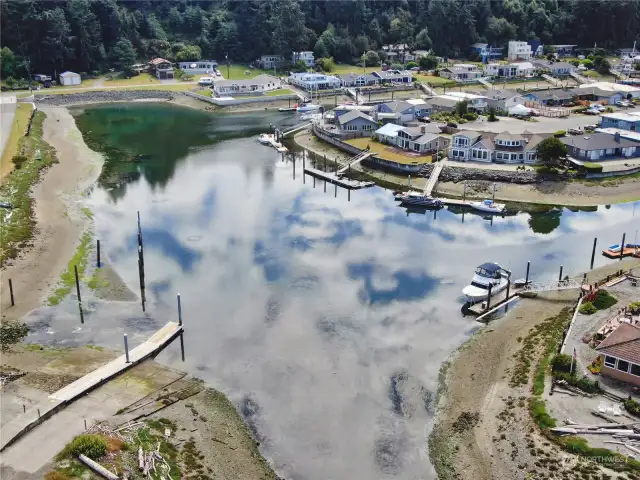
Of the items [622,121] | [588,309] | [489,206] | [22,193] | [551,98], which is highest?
[551,98]

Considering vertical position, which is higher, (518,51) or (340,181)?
(518,51)

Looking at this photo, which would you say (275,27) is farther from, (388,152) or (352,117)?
(388,152)

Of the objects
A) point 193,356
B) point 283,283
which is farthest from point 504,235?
point 193,356

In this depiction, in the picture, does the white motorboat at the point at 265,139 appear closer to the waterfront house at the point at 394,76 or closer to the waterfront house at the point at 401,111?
the waterfront house at the point at 401,111

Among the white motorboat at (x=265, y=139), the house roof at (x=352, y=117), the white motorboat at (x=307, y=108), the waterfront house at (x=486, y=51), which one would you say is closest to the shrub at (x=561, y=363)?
the house roof at (x=352, y=117)

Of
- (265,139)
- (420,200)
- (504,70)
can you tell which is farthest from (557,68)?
(420,200)
